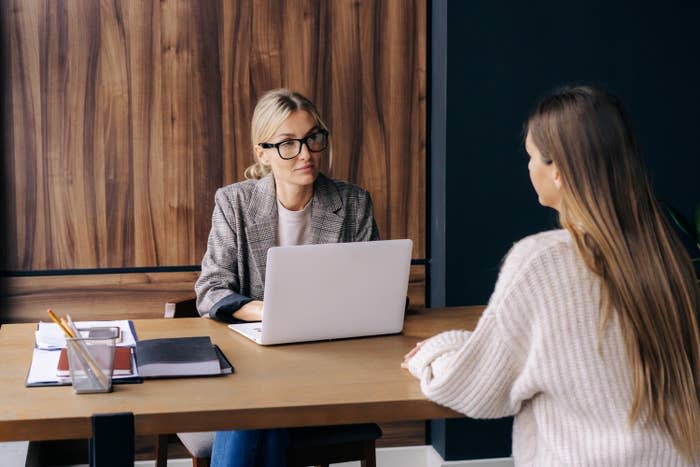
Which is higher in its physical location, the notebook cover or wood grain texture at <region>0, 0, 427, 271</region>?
wood grain texture at <region>0, 0, 427, 271</region>

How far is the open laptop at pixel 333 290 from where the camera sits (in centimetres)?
205

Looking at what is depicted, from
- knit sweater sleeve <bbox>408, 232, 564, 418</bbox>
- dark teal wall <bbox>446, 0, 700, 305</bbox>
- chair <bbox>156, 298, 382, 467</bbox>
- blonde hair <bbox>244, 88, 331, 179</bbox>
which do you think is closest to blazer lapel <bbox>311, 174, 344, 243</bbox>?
blonde hair <bbox>244, 88, 331, 179</bbox>

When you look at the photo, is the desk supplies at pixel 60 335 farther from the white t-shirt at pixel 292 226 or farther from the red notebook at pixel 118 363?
the white t-shirt at pixel 292 226

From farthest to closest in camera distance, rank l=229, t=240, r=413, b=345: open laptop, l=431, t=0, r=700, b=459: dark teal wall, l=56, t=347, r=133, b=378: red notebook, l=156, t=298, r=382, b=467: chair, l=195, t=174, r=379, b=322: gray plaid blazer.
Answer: l=431, t=0, r=700, b=459: dark teal wall
l=195, t=174, r=379, b=322: gray plaid blazer
l=156, t=298, r=382, b=467: chair
l=229, t=240, r=413, b=345: open laptop
l=56, t=347, r=133, b=378: red notebook

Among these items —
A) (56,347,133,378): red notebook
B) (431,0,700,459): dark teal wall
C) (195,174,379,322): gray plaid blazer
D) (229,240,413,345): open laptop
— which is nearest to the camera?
(56,347,133,378): red notebook

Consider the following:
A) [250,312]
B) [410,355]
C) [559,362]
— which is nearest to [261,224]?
[250,312]

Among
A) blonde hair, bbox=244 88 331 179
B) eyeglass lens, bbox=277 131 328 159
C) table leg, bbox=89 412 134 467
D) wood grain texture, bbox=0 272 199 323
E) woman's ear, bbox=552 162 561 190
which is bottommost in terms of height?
wood grain texture, bbox=0 272 199 323

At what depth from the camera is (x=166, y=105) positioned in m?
3.40

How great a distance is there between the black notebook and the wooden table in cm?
3

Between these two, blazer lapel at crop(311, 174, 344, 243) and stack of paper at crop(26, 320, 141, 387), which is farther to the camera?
blazer lapel at crop(311, 174, 344, 243)

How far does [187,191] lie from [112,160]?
31cm

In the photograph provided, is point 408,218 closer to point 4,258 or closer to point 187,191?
point 187,191

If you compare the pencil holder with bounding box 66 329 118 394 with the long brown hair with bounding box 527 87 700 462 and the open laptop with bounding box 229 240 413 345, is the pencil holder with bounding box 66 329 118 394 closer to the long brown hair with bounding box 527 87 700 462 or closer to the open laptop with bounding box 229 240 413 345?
the open laptop with bounding box 229 240 413 345

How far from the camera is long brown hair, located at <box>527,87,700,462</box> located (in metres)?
1.59
